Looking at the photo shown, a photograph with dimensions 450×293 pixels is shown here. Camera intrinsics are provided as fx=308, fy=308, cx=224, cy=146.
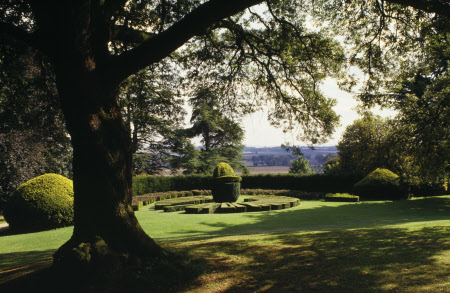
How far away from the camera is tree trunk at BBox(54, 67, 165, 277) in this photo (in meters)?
4.78

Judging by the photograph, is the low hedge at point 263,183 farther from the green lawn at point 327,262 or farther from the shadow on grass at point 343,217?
the green lawn at point 327,262

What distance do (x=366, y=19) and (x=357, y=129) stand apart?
24682 millimetres

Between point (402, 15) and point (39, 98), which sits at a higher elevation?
point (402, 15)

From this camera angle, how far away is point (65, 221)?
13.3m

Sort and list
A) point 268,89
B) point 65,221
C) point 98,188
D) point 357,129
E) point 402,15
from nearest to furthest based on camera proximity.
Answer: point 98,188 < point 402,15 < point 268,89 < point 65,221 < point 357,129

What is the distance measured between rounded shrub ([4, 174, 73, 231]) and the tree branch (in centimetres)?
1024

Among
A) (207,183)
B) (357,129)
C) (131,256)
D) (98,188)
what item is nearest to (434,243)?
(131,256)

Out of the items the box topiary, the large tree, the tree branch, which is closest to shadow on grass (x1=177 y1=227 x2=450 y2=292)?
the large tree

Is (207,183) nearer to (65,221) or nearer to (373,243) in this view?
(65,221)

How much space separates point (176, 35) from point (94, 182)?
8.73ft

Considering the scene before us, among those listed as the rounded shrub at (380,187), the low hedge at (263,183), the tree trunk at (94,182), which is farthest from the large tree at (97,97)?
the low hedge at (263,183)

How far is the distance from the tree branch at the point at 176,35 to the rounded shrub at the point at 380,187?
69.5 feet

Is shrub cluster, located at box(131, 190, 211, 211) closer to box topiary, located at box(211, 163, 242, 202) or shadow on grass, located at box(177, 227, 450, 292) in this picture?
box topiary, located at box(211, 163, 242, 202)

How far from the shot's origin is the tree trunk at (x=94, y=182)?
4.78 m
